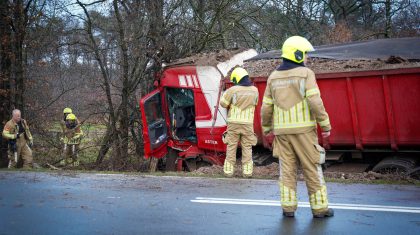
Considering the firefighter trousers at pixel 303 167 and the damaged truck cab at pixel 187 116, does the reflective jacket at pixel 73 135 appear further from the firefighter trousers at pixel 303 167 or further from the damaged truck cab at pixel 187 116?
the firefighter trousers at pixel 303 167

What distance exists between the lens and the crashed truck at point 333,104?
9472 millimetres

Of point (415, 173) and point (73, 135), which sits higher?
point (73, 135)

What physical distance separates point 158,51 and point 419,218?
31.8 feet

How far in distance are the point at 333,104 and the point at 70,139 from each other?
8.57 m

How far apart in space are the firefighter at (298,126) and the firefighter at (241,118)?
11.5ft

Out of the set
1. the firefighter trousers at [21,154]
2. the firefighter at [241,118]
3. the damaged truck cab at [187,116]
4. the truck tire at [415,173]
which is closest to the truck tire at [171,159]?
the damaged truck cab at [187,116]

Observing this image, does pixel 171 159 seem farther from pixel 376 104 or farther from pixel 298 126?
pixel 298 126

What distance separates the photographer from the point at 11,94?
1457 centimetres

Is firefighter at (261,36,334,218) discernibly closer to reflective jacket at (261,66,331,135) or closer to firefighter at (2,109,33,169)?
reflective jacket at (261,66,331,135)

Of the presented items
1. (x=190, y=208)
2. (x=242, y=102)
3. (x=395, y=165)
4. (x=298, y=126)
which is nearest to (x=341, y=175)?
(x=395, y=165)

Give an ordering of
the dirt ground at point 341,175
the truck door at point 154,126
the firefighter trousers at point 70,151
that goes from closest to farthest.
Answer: the dirt ground at point 341,175
the truck door at point 154,126
the firefighter trousers at point 70,151

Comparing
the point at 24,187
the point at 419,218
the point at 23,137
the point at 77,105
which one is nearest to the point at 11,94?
the point at 23,137

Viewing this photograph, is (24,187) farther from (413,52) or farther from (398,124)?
(413,52)

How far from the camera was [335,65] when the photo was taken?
10.6 meters
